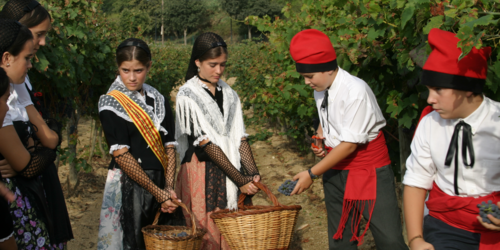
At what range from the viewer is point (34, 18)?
264 centimetres

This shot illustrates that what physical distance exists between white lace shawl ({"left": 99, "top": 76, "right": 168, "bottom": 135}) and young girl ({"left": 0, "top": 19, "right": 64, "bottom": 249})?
1.55 feet

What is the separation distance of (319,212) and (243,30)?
2098 inches

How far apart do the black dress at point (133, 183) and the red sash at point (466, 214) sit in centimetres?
175

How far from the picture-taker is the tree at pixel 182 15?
63.9m

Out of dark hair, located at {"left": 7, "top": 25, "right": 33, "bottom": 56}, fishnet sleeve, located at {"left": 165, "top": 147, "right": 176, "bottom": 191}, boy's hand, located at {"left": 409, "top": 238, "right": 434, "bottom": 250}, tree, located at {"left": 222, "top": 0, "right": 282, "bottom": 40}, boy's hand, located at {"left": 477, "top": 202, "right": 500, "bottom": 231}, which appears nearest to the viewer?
boy's hand, located at {"left": 477, "top": 202, "right": 500, "bottom": 231}

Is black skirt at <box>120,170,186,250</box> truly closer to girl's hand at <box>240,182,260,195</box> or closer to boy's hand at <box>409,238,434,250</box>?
girl's hand at <box>240,182,260,195</box>

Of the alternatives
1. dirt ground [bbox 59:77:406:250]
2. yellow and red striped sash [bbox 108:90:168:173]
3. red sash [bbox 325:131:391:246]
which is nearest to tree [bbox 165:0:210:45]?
dirt ground [bbox 59:77:406:250]

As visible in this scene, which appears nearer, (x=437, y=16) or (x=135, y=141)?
(x=437, y=16)

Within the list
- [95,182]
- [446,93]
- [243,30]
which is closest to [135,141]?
[446,93]

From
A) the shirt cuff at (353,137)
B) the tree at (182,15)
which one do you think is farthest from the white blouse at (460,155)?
the tree at (182,15)

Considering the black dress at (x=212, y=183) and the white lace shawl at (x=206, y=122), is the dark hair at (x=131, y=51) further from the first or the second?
the black dress at (x=212, y=183)

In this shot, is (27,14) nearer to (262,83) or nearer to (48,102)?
(48,102)

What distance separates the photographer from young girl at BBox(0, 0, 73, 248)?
2545 mm

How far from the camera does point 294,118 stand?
6914 millimetres
